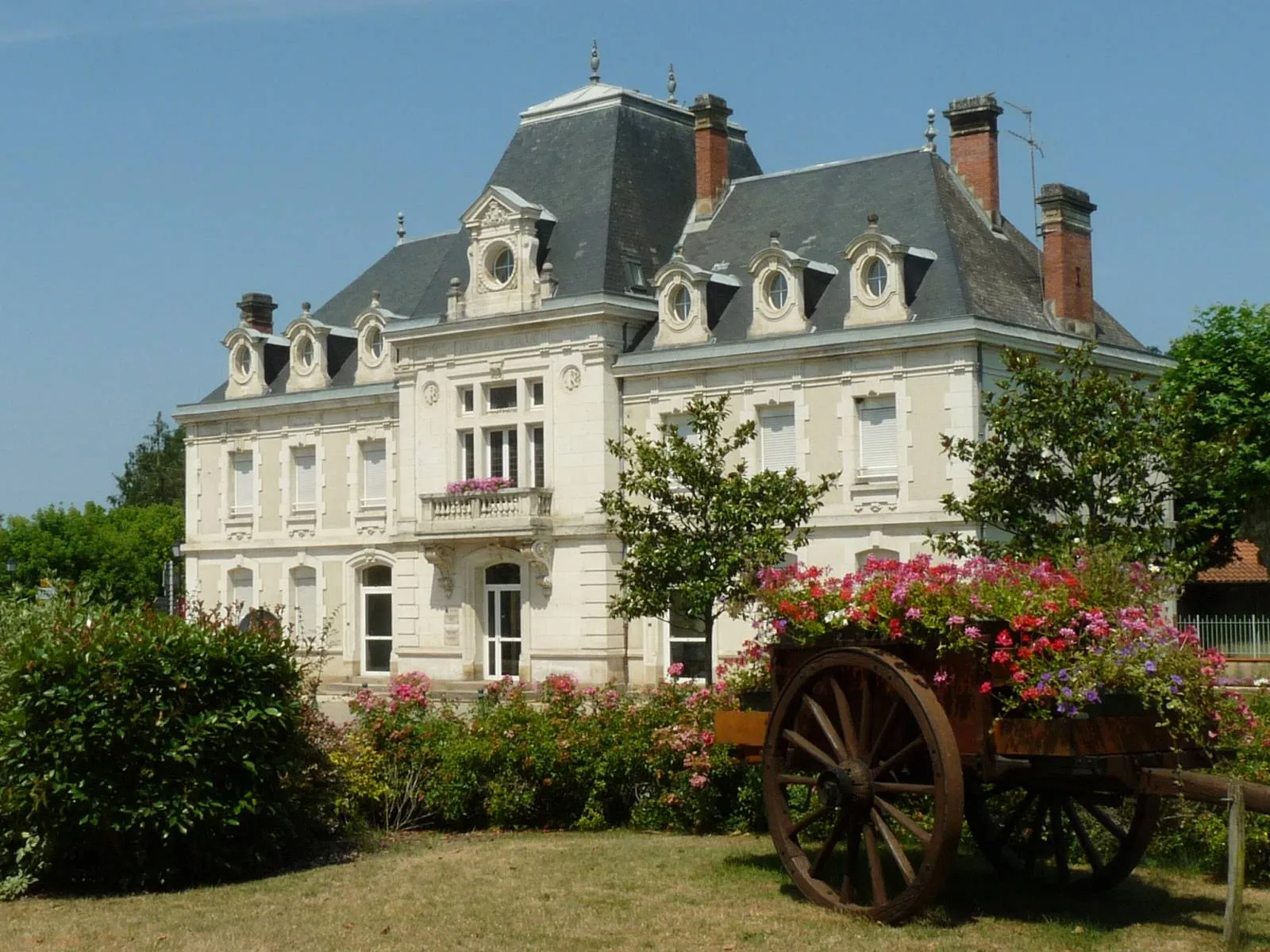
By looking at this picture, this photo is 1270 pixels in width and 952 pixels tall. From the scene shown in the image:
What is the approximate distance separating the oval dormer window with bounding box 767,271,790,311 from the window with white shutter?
6.50 ft

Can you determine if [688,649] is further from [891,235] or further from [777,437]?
[891,235]

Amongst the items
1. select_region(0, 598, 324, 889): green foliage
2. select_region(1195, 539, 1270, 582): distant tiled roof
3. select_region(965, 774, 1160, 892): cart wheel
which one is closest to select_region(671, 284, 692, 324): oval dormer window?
select_region(1195, 539, 1270, 582): distant tiled roof

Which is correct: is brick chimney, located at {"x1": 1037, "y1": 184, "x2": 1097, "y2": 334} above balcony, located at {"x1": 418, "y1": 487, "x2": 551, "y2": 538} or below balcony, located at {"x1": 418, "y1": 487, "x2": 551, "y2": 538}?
above

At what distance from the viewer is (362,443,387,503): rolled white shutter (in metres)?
40.9

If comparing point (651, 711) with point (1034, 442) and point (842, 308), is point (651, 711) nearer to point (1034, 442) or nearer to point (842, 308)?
point (1034, 442)

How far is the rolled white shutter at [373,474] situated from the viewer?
4088cm

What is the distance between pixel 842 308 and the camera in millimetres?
33438

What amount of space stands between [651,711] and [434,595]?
920 inches

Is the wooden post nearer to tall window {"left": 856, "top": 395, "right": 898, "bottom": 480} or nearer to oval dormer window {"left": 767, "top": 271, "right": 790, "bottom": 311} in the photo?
tall window {"left": 856, "top": 395, "right": 898, "bottom": 480}

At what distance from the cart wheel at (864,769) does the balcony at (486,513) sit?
80.5 ft

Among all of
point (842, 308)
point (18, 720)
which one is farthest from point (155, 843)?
point (842, 308)

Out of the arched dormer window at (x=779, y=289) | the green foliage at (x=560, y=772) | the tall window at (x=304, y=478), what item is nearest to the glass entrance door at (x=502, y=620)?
the tall window at (x=304, y=478)

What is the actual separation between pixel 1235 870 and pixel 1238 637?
85.7 feet

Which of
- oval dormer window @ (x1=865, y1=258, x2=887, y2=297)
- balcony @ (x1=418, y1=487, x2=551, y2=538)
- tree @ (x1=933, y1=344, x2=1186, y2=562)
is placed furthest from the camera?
balcony @ (x1=418, y1=487, x2=551, y2=538)
